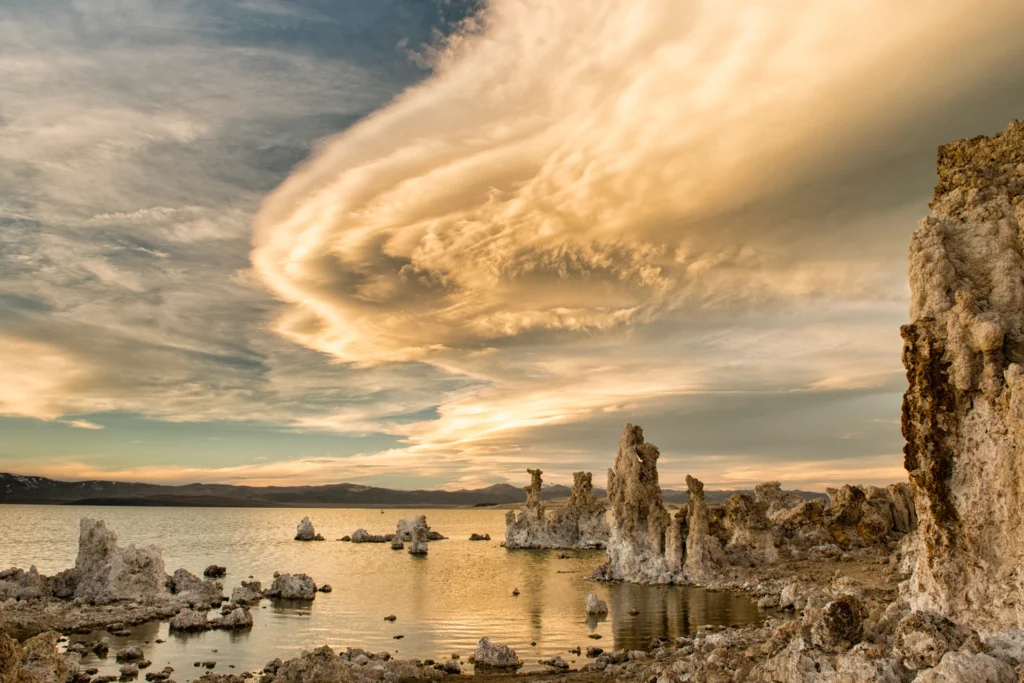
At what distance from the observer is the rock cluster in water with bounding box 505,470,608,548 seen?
340 ft

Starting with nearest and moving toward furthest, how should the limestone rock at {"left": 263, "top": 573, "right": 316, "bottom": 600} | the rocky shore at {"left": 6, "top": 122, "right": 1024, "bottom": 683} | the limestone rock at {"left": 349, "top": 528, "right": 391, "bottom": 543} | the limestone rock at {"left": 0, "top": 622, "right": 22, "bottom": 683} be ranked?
1. the limestone rock at {"left": 0, "top": 622, "right": 22, "bottom": 683}
2. the rocky shore at {"left": 6, "top": 122, "right": 1024, "bottom": 683}
3. the limestone rock at {"left": 263, "top": 573, "right": 316, "bottom": 600}
4. the limestone rock at {"left": 349, "top": 528, "right": 391, "bottom": 543}

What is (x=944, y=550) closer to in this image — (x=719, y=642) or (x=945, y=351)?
(x=945, y=351)

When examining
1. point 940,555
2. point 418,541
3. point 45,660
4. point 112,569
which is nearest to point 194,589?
point 112,569

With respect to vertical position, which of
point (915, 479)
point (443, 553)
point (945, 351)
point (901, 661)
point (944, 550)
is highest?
point (945, 351)

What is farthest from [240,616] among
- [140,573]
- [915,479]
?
[915,479]

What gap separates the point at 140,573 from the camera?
46281mm

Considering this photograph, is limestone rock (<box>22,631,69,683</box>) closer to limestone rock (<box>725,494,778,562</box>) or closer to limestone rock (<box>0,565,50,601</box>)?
limestone rock (<box>0,565,50,601</box>)

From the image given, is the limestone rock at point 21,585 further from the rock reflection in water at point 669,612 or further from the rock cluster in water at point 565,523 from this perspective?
the rock cluster in water at point 565,523

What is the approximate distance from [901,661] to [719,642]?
1348cm

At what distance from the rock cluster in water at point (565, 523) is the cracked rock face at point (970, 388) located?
85543 mm

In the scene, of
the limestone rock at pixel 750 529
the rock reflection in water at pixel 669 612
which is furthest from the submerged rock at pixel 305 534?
the limestone rock at pixel 750 529

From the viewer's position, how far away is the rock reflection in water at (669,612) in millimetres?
34844

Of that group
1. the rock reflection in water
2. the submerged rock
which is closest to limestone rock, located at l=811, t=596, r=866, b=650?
the rock reflection in water

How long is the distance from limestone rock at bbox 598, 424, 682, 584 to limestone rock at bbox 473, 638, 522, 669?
30.5 m
